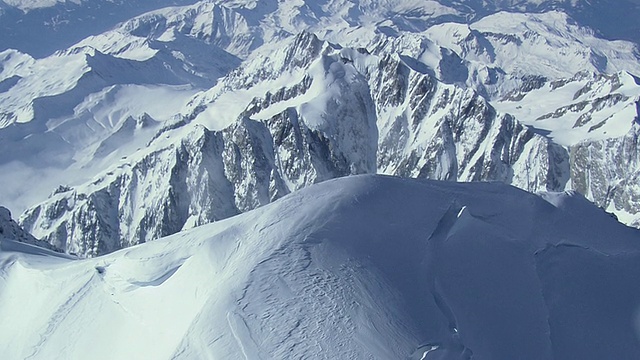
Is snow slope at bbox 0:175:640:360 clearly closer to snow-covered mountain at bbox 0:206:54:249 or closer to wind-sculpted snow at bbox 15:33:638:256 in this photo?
snow-covered mountain at bbox 0:206:54:249

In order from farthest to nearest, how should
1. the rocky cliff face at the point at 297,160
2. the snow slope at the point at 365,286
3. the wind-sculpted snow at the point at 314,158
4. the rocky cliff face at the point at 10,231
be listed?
1. the rocky cliff face at the point at 297,160
2. the wind-sculpted snow at the point at 314,158
3. the rocky cliff face at the point at 10,231
4. the snow slope at the point at 365,286

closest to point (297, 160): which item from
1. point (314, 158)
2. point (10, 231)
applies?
point (314, 158)

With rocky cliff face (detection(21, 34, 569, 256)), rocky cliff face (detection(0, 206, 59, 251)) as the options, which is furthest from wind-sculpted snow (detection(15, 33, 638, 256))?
rocky cliff face (detection(0, 206, 59, 251))

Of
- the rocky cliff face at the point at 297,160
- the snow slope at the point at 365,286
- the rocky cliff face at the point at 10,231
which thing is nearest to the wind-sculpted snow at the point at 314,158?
the rocky cliff face at the point at 297,160

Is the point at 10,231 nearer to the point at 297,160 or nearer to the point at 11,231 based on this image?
the point at 11,231

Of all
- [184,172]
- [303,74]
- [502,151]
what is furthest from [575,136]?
[184,172]

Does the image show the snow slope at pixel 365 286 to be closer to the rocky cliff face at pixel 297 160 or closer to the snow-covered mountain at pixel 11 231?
the snow-covered mountain at pixel 11 231

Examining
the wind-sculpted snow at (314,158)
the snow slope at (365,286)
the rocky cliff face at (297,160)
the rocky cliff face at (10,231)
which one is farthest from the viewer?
the rocky cliff face at (297,160)

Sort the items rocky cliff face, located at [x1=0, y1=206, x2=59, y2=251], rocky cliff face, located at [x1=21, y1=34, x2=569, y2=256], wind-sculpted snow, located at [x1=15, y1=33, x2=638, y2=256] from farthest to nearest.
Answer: rocky cliff face, located at [x1=21, y1=34, x2=569, y2=256] < wind-sculpted snow, located at [x1=15, y1=33, x2=638, y2=256] < rocky cliff face, located at [x1=0, y1=206, x2=59, y2=251]

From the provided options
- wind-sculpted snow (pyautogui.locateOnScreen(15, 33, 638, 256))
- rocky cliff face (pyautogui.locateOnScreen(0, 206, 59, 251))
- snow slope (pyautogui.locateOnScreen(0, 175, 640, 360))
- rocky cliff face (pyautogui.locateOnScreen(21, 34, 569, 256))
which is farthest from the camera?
rocky cliff face (pyautogui.locateOnScreen(21, 34, 569, 256))

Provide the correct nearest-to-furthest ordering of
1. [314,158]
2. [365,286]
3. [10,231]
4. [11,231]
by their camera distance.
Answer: [365,286], [10,231], [11,231], [314,158]
